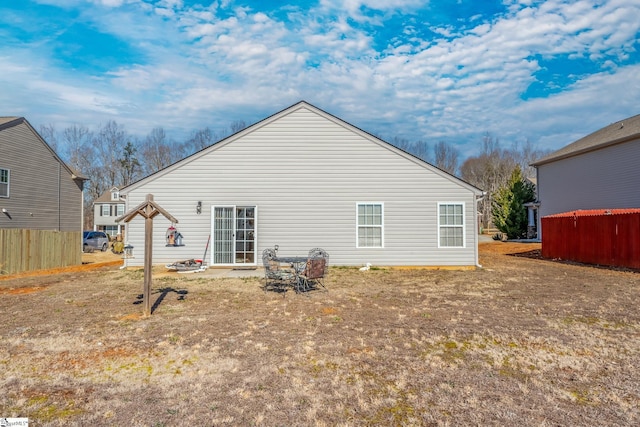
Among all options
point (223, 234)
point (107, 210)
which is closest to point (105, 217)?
point (107, 210)

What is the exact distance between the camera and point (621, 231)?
1370 centimetres

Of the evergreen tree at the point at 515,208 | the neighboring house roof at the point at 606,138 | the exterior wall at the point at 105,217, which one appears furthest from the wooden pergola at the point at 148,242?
the exterior wall at the point at 105,217

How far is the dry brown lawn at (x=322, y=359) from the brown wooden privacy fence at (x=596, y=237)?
5.88 metres

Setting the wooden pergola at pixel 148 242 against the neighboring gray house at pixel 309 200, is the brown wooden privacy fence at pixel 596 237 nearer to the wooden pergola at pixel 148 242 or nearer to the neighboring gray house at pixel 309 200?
the neighboring gray house at pixel 309 200

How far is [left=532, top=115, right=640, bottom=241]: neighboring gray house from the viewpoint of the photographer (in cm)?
1806

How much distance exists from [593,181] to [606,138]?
91.4 inches

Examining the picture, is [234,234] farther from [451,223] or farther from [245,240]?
[451,223]

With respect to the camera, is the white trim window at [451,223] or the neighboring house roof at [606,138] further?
the neighboring house roof at [606,138]

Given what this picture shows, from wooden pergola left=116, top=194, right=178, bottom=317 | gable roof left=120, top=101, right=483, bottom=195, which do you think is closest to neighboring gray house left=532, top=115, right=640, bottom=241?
gable roof left=120, top=101, right=483, bottom=195

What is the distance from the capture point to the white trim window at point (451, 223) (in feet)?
43.2

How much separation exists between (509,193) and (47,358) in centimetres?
3113

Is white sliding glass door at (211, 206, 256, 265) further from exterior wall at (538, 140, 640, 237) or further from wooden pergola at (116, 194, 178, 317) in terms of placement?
exterior wall at (538, 140, 640, 237)

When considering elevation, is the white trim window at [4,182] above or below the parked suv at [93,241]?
above

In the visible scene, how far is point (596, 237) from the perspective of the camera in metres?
14.9
